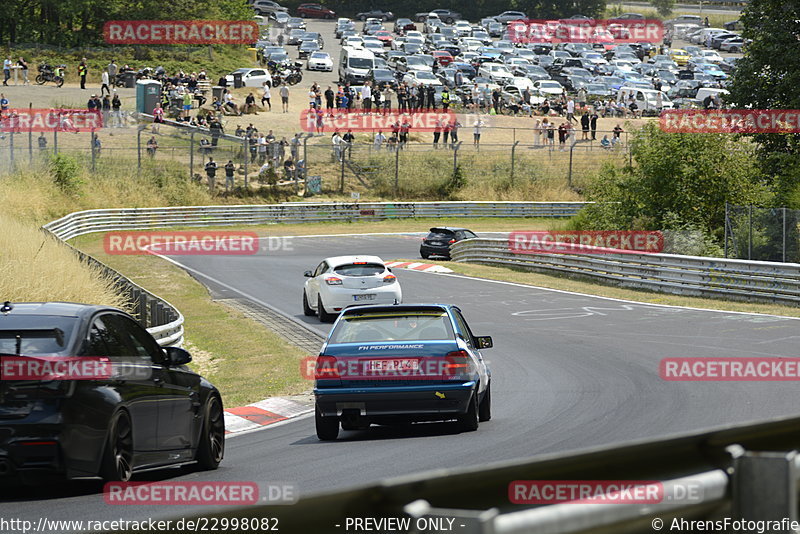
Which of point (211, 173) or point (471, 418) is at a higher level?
point (471, 418)

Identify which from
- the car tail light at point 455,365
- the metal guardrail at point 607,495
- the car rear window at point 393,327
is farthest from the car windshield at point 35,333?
the metal guardrail at point 607,495

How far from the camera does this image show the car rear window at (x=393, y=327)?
12.1 metres

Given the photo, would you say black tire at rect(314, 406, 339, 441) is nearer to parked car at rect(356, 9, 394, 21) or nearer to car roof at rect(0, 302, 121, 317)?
car roof at rect(0, 302, 121, 317)

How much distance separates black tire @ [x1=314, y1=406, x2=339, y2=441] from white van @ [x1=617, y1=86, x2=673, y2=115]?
62753 mm

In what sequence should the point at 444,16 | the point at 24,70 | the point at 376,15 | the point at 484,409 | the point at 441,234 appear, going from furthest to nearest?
the point at 376,15 → the point at 444,16 → the point at 24,70 → the point at 441,234 → the point at 484,409

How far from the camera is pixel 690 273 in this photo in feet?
89.5

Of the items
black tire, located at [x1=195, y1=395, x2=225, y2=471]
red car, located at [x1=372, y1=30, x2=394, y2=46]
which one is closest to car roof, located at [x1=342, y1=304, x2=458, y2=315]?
black tire, located at [x1=195, y1=395, x2=225, y2=471]
